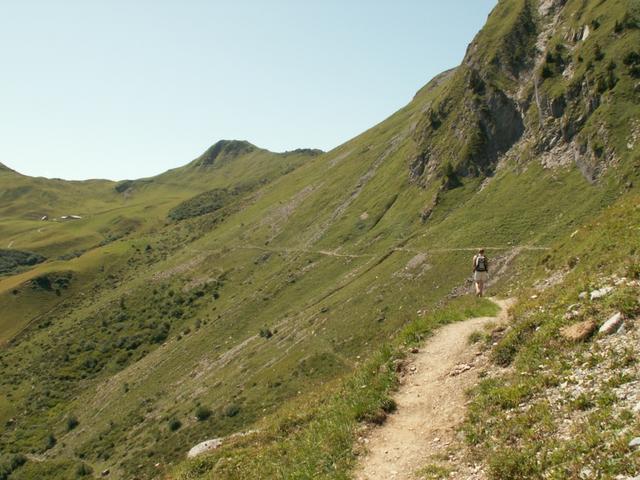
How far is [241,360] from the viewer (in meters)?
67.8

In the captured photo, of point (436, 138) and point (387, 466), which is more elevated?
point (436, 138)

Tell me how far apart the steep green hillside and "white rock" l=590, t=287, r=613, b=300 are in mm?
7023

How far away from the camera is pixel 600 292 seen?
662 inches

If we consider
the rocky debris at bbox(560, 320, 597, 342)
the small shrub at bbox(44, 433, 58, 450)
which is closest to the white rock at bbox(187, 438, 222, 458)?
the rocky debris at bbox(560, 320, 597, 342)

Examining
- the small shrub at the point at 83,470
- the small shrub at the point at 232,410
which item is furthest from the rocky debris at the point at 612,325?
the small shrub at the point at 83,470

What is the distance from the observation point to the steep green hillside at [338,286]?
33469 mm

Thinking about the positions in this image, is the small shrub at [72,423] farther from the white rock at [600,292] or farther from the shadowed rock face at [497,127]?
the white rock at [600,292]

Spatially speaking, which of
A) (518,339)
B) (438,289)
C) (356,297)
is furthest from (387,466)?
(356,297)

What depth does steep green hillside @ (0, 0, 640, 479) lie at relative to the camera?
33469 mm

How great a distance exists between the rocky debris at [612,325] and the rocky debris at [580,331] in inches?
14.2

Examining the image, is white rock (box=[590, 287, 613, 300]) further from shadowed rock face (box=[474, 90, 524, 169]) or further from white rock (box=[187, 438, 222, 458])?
shadowed rock face (box=[474, 90, 524, 169])

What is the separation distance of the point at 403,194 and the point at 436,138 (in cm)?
1292

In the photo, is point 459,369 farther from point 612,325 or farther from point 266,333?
point 266,333

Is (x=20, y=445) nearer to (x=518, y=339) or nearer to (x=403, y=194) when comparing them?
(x=403, y=194)
